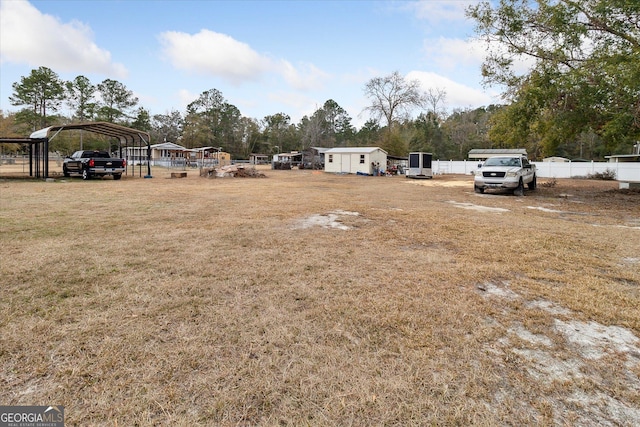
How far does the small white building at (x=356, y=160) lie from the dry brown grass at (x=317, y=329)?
25.3 metres

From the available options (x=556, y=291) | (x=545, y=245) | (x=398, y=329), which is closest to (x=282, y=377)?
(x=398, y=329)

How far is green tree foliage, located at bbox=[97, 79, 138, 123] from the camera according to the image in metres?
55.0

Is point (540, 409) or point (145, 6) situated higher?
point (145, 6)

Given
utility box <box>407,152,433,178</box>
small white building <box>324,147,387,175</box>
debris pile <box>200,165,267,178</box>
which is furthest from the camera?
small white building <box>324,147,387,175</box>

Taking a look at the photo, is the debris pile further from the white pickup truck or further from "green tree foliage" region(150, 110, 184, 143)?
"green tree foliage" region(150, 110, 184, 143)

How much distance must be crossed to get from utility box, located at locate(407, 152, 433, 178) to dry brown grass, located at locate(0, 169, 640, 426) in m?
22.0

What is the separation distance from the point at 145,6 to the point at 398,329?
1707cm

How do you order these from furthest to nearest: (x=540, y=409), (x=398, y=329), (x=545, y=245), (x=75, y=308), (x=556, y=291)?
(x=545, y=245), (x=556, y=291), (x=75, y=308), (x=398, y=329), (x=540, y=409)

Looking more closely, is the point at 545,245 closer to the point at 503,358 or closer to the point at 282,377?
the point at 503,358

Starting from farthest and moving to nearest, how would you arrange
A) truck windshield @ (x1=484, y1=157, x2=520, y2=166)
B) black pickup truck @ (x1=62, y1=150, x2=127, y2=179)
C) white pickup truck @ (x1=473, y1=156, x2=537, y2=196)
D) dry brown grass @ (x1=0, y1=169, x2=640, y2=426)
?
1. black pickup truck @ (x1=62, y1=150, x2=127, y2=179)
2. truck windshield @ (x1=484, y1=157, x2=520, y2=166)
3. white pickup truck @ (x1=473, y1=156, x2=537, y2=196)
4. dry brown grass @ (x1=0, y1=169, x2=640, y2=426)

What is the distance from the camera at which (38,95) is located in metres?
48.3

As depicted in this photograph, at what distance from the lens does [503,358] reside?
2.38 meters

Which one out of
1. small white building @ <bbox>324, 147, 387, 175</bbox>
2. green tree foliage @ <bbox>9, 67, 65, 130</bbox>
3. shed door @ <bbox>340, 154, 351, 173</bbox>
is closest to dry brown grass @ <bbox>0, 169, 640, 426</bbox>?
small white building @ <bbox>324, 147, 387, 175</bbox>

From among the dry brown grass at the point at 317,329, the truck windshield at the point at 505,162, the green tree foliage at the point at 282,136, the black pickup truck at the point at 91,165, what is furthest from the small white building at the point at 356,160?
the green tree foliage at the point at 282,136
